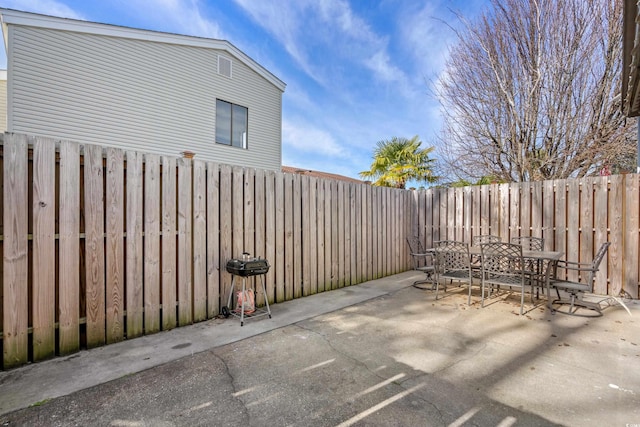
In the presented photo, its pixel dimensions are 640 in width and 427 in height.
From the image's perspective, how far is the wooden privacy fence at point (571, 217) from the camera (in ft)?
16.1

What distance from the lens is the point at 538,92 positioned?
8.02 meters

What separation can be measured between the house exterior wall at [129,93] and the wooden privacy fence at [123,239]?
5206 millimetres

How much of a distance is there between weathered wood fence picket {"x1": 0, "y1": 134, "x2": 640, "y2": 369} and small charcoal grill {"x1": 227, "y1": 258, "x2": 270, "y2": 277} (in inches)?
10.8

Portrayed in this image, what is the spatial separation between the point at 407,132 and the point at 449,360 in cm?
1126

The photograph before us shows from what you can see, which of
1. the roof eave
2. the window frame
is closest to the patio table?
the window frame

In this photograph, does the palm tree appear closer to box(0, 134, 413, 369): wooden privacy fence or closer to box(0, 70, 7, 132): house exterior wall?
box(0, 134, 413, 369): wooden privacy fence

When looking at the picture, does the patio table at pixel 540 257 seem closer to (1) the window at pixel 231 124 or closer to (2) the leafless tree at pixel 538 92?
(2) the leafless tree at pixel 538 92

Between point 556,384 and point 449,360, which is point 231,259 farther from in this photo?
point 556,384

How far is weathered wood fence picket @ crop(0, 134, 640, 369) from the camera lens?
2693 mm

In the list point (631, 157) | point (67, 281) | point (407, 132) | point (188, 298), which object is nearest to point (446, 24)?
point (407, 132)

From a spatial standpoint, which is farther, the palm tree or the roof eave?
the palm tree

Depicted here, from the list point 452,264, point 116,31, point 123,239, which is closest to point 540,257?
point 452,264

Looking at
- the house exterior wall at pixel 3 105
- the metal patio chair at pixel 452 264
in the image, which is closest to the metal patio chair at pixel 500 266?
the metal patio chair at pixel 452 264

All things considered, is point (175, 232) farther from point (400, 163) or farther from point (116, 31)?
point (400, 163)
